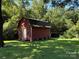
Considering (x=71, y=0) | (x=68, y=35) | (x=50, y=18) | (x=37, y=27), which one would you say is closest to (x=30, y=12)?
(x=50, y=18)

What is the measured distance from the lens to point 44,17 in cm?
4919

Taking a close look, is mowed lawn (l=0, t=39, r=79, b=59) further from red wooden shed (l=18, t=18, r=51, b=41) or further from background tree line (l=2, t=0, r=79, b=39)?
background tree line (l=2, t=0, r=79, b=39)

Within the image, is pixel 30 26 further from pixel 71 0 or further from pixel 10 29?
pixel 71 0

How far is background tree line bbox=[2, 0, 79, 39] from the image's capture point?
113 ft

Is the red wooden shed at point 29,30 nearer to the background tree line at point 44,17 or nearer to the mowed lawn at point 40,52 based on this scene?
the background tree line at point 44,17

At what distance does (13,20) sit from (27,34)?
496 centimetres

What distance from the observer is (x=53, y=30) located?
149 ft

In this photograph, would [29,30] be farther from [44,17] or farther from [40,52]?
[44,17]

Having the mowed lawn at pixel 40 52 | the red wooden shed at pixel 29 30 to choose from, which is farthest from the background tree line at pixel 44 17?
the mowed lawn at pixel 40 52

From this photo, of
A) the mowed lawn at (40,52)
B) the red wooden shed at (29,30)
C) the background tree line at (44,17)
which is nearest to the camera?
the mowed lawn at (40,52)

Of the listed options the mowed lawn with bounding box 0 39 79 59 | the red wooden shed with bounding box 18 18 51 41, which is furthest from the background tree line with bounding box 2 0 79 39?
the mowed lawn with bounding box 0 39 79 59

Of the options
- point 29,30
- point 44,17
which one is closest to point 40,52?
point 29,30

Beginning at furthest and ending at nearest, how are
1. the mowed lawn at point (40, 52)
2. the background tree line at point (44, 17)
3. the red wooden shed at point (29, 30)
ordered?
the background tree line at point (44, 17), the red wooden shed at point (29, 30), the mowed lawn at point (40, 52)

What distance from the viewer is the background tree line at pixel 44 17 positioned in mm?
34588
